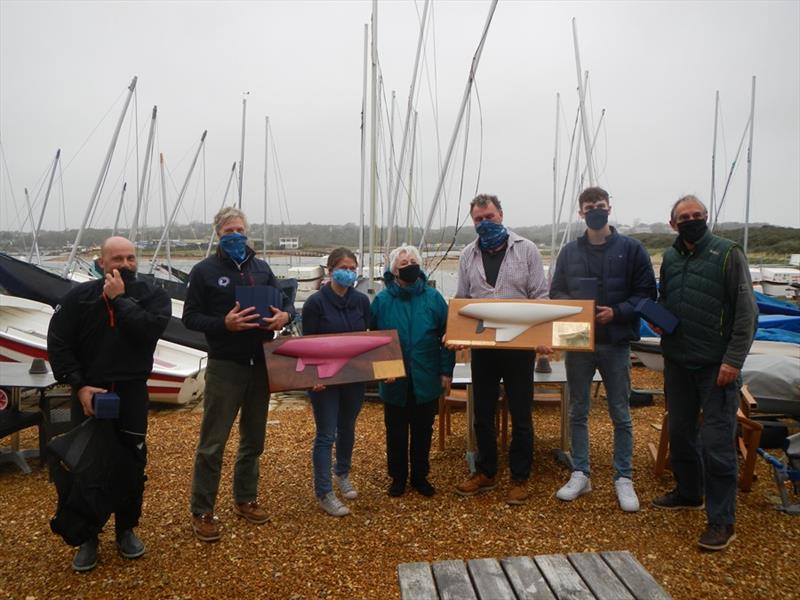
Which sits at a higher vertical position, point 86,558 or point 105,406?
point 105,406

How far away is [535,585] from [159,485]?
4045 mm

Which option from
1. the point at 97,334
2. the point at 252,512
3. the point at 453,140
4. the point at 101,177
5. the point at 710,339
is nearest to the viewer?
the point at 97,334

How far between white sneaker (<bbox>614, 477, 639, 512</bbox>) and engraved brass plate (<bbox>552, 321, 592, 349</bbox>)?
121 centimetres

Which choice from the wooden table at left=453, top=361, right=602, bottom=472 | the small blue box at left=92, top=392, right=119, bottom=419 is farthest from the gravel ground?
the small blue box at left=92, top=392, right=119, bottom=419

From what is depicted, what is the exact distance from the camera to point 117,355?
3.50 metres

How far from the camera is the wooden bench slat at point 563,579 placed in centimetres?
204

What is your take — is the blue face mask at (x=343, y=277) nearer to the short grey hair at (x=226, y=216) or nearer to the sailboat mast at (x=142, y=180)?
the short grey hair at (x=226, y=216)

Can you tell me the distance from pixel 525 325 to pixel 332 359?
1.43 m

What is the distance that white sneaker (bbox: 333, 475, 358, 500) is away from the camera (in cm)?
459

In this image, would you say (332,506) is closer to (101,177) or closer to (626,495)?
(626,495)

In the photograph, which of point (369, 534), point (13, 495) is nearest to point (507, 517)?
point (369, 534)

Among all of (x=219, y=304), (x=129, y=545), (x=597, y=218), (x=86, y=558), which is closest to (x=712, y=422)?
(x=597, y=218)

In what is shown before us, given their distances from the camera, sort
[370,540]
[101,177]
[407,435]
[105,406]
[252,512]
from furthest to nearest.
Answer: [101,177], [407,435], [252,512], [370,540], [105,406]

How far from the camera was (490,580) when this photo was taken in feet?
7.07
